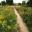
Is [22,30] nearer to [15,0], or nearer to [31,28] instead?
[31,28]

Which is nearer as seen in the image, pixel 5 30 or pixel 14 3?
pixel 5 30

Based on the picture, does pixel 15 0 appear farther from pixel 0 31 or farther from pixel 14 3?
pixel 0 31

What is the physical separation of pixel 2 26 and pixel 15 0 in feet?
28.0

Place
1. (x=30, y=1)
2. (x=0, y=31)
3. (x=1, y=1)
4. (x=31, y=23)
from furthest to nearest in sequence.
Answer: (x=1, y=1) < (x=30, y=1) < (x=31, y=23) < (x=0, y=31)

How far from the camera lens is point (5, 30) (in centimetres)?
323

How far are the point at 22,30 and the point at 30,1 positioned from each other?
23.1 ft

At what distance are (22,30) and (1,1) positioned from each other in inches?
320

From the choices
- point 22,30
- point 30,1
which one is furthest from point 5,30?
point 30,1

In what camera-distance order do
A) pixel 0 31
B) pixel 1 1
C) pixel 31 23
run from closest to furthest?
pixel 0 31, pixel 31 23, pixel 1 1

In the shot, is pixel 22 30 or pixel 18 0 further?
pixel 18 0

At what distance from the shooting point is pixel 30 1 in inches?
407

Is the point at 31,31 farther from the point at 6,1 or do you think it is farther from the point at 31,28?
the point at 6,1

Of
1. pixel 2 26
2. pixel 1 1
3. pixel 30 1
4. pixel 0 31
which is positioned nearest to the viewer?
pixel 0 31

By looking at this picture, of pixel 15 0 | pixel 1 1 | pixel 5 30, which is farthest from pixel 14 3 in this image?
pixel 5 30
